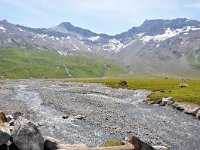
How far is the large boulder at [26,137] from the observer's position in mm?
30844

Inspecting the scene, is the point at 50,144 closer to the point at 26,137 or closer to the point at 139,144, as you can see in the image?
the point at 26,137

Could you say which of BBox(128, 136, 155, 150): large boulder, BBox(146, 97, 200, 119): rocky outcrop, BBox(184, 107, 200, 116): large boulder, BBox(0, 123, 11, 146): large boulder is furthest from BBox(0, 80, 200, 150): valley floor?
BBox(0, 123, 11, 146): large boulder

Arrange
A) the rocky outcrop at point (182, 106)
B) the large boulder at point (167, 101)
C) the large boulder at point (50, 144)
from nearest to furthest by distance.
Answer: the large boulder at point (50, 144) < the rocky outcrop at point (182, 106) < the large boulder at point (167, 101)

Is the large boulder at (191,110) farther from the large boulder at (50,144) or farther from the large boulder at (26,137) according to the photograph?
the large boulder at (26,137)

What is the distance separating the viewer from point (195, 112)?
73.4 meters

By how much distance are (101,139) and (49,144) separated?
15.7 meters

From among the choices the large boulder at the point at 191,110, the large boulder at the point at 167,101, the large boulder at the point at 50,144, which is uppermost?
the large boulder at the point at 50,144

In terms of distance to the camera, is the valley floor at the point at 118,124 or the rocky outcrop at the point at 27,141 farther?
the valley floor at the point at 118,124

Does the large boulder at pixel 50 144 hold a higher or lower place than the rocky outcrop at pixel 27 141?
lower

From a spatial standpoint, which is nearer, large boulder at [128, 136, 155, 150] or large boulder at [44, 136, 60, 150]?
large boulder at [128, 136, 155, 150]

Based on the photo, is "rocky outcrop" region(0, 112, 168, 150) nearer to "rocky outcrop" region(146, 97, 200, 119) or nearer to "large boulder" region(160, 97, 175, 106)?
"rocky outcrop" region(146, 97, 200, 119)

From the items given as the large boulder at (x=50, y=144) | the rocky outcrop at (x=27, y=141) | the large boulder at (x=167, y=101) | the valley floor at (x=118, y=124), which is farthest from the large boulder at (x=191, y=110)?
the large boulder at (x=50, y=144)

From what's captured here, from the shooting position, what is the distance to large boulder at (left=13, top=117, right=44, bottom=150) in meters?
30.8

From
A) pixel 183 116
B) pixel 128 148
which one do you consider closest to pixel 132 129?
pixel 183 116
